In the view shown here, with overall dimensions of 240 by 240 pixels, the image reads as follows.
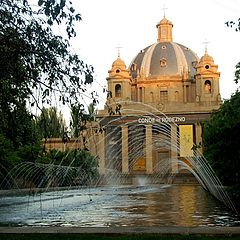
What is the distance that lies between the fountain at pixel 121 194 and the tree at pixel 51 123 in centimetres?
96

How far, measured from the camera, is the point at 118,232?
870 cm

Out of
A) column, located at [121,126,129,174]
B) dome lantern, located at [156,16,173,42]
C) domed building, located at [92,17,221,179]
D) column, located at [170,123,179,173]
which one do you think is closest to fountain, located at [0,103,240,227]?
column, located at [170,123,179,173]

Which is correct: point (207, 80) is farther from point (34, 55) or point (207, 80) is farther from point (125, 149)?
point (34, 55)

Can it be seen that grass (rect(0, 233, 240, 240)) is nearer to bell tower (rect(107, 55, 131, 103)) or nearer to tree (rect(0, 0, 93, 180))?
tree (rect(0, 0, 93, 180))

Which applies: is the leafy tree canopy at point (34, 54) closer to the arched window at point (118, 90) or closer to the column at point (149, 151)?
the column at point (149, 151)

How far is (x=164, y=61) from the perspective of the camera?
3546 inches

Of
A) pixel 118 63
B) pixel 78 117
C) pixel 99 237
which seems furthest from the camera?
pixel 118 63

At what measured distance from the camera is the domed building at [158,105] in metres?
72.8

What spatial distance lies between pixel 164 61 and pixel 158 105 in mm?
14329

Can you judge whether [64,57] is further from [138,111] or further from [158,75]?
[158,75]

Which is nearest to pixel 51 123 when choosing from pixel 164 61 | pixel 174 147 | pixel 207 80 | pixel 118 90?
pixel 174 147

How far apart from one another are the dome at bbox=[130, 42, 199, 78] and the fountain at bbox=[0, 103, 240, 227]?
13.6 meters

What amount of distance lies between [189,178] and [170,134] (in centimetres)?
684

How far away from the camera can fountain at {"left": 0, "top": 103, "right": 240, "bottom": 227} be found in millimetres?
13000
